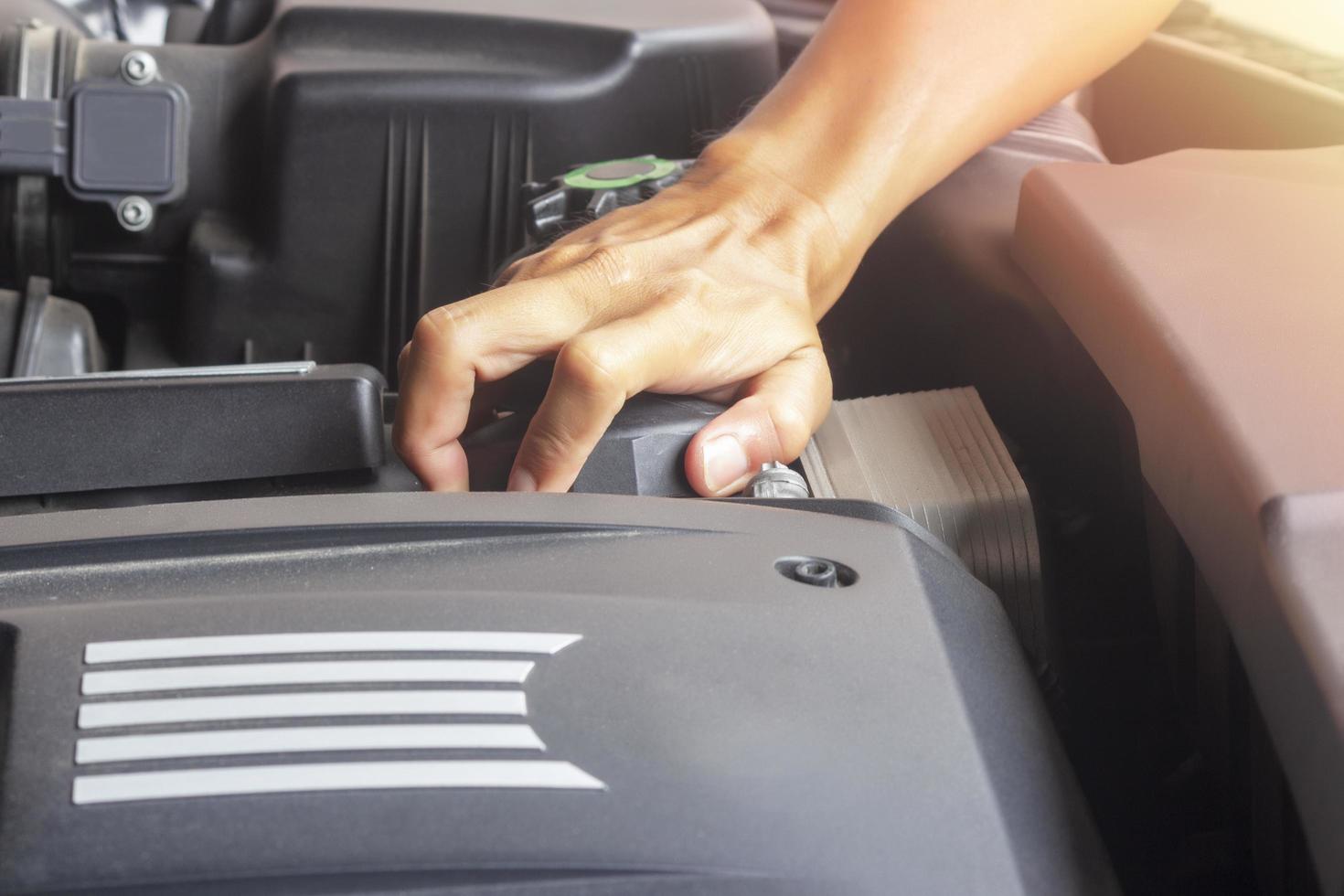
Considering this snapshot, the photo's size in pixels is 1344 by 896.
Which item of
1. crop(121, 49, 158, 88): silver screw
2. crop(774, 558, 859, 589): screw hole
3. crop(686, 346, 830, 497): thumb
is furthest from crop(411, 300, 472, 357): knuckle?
crop(121, 49, 158, 88): silver screw

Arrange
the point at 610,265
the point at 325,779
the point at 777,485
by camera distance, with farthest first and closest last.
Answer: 1. the point at 610,265
2. the point at 777,485
3. the point at 325,779

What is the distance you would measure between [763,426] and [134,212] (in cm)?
47

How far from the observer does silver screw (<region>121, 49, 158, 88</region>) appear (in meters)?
0.85

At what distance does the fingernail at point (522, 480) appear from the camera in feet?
1.97

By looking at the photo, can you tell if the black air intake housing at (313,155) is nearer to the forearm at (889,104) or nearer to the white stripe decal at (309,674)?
the forearm at (889,104)

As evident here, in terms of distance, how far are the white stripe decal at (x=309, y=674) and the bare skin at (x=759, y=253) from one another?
22cm

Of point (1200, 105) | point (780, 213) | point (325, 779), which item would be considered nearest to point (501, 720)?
point (325, 779)

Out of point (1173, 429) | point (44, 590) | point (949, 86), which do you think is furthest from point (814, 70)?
point (44, 590)

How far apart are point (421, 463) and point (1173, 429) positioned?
1.07ft

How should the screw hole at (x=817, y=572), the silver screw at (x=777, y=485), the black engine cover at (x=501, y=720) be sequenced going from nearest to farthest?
the black engine cover at (x=501, y=720)
the screw hole at (x=817, y=572)
the silver screw at (x=777, y=485)

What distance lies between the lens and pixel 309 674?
1.20 ft

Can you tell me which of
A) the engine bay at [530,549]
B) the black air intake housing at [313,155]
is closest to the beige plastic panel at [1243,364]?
the engine bay at [530,549]

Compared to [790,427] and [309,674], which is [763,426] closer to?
[790,427]

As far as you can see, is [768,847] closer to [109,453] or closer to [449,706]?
[449,706]
